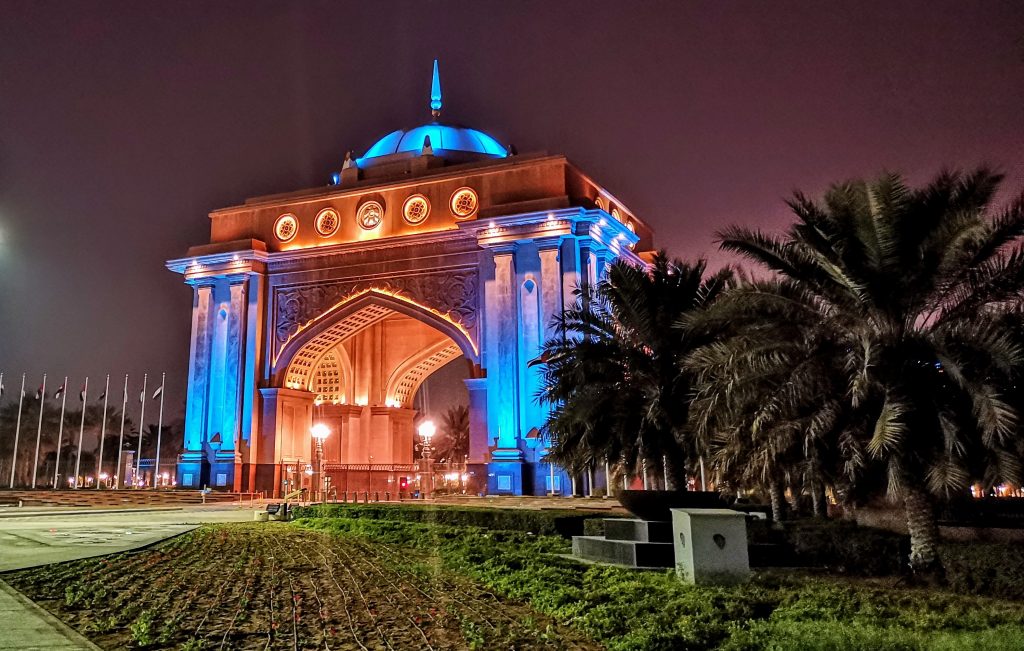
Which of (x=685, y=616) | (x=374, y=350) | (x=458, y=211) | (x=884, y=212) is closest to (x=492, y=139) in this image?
(x=458, y=211)

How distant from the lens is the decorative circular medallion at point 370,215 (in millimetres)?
32844

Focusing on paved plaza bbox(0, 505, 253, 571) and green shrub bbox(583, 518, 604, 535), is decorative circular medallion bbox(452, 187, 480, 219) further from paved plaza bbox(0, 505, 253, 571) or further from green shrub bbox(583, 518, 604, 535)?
green shrub bbox(583, 518, 604, 535)

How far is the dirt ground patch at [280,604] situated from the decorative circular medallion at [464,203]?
848 inches

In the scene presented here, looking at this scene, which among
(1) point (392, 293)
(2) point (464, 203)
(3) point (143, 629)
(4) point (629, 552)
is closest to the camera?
(3) point (143, 629)

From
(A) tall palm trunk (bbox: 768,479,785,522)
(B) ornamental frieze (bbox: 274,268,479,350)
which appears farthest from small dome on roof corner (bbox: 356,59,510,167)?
(A) tall palm trunk (bbox: 768,479,785,522)

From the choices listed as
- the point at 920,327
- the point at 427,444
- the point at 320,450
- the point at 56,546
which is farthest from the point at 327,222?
the point at 920,327

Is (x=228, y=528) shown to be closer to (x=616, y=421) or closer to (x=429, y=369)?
(x=616, y=421)

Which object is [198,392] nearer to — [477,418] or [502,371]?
[477,418]

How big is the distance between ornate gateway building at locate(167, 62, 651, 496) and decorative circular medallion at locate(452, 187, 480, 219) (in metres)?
0.04

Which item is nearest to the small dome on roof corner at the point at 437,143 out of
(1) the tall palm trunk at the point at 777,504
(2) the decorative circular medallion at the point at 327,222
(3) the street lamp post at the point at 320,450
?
(2) the decorative circular medallion at the point at 327,222

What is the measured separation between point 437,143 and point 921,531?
3115 cm

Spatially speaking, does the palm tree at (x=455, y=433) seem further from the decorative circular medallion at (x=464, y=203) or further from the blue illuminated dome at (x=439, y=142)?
the decorative circular medallion at (x=464, y=203)

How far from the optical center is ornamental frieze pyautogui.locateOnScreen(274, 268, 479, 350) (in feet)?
101

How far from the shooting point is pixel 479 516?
15.4 m
